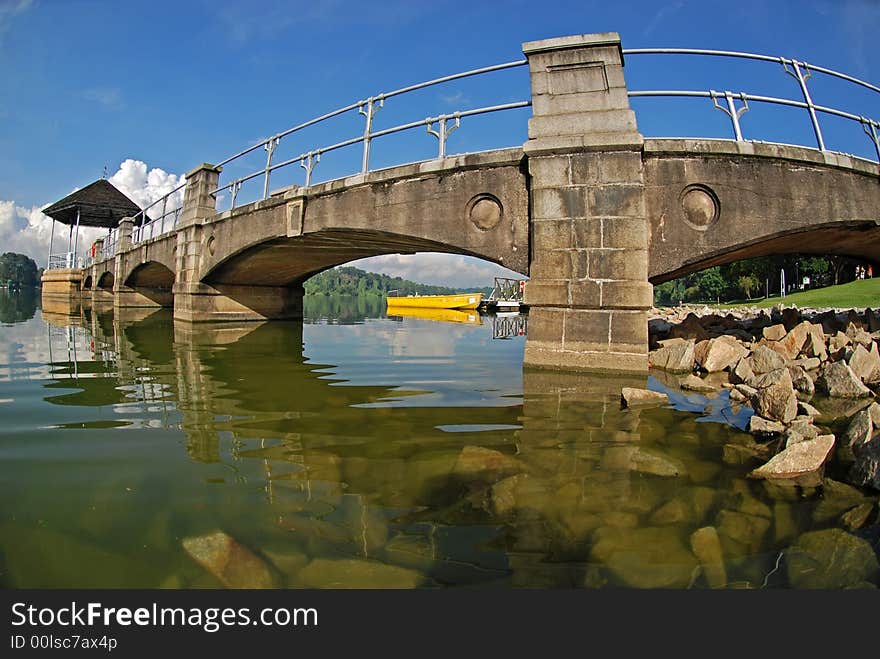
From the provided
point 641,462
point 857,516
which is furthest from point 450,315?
point 857,516

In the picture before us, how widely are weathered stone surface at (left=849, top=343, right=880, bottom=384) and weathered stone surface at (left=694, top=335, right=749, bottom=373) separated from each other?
1.34 m

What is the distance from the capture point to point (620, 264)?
7.31 meters

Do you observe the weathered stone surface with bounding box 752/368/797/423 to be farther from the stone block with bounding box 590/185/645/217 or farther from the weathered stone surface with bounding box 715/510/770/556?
the stone block with bounding box 590/185/645/217

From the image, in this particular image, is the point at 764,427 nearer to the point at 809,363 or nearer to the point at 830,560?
the point at 830,560

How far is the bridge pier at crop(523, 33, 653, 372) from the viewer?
7285mm

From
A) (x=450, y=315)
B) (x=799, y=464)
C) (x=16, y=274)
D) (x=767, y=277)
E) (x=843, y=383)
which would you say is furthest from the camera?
(x=16, y=274)

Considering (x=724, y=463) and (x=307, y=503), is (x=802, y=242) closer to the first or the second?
(x=724, y=463)

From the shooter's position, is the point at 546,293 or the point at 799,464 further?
the point at 546,293

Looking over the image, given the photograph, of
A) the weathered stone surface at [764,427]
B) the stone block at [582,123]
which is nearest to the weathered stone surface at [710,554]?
the weathered stone surface at [764,427]

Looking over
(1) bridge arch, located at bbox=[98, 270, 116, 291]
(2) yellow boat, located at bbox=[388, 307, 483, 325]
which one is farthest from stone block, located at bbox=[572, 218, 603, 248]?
(1) bridge arch, located at bbox=[98, 270, 116, 291]

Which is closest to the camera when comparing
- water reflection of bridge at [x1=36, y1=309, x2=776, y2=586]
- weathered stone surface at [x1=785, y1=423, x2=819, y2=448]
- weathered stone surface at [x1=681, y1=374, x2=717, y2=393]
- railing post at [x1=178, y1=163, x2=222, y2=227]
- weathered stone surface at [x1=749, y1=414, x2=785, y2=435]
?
water reflection of bridge at [x1=36, y1=309, x2=776, y2=586]

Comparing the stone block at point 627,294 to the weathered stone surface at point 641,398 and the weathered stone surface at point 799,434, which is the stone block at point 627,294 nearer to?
the weathered stone surface at point 641,398

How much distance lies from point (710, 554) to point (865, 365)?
19.1ft

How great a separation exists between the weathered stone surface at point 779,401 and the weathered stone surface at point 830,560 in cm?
223
